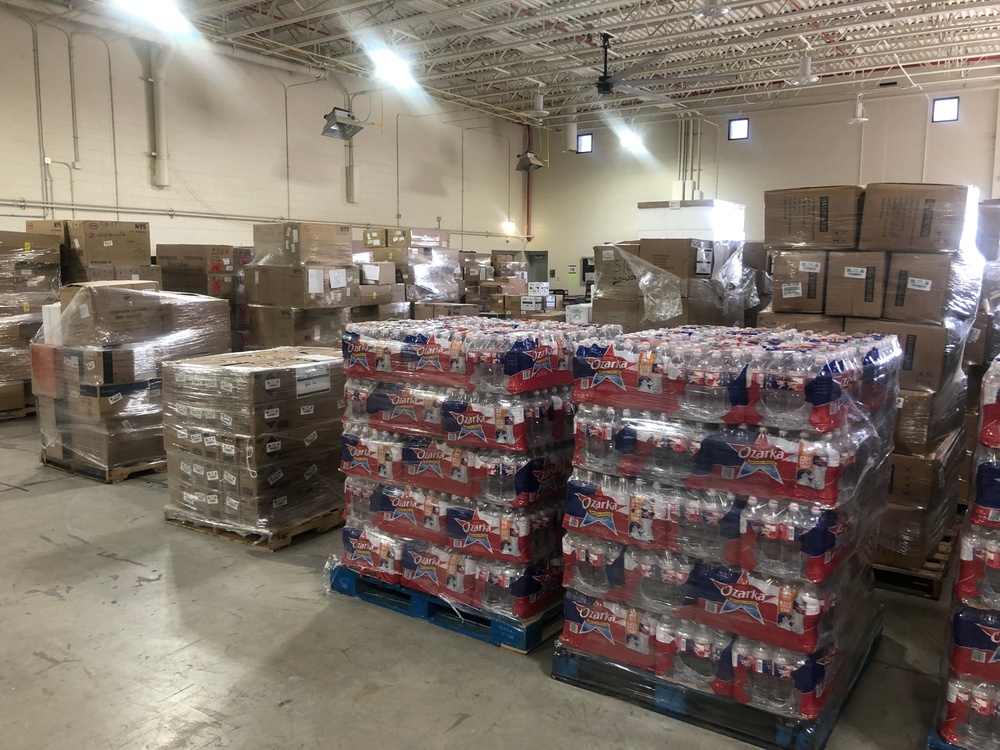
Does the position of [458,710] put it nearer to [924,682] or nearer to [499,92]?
[924,682]

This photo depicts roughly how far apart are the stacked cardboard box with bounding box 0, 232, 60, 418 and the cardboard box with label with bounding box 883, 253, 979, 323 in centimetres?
804

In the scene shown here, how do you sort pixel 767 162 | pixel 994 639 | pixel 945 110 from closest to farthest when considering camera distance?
pixel 994 639 < pixel 945 110 < pixel 767 162

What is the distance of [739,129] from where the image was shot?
14.6 meters

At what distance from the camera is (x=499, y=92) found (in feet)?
45.5

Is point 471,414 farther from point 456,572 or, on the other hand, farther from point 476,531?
point 456,572

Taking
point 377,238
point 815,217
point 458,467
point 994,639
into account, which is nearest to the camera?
point 994,639

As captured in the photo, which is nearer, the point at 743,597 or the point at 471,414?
the point at 743,597

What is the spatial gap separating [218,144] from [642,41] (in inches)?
251

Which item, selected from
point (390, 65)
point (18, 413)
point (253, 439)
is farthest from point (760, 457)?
point (390, 65)

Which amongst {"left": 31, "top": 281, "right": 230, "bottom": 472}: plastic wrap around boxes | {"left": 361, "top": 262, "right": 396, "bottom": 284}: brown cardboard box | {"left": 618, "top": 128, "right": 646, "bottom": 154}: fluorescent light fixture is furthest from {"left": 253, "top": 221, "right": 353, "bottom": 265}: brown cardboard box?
{"left": 618, "top": 128, "right": 646, "bottom": 154}: fluorescent light fixture

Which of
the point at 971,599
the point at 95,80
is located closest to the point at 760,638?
the point at 971,599

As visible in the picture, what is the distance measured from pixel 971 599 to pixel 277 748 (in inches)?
93.3

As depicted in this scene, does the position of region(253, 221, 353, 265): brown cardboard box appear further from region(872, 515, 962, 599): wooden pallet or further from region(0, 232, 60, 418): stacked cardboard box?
region(872, 515, 962, 599): wooden pallet

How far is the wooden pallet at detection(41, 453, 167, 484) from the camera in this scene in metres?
5.78
